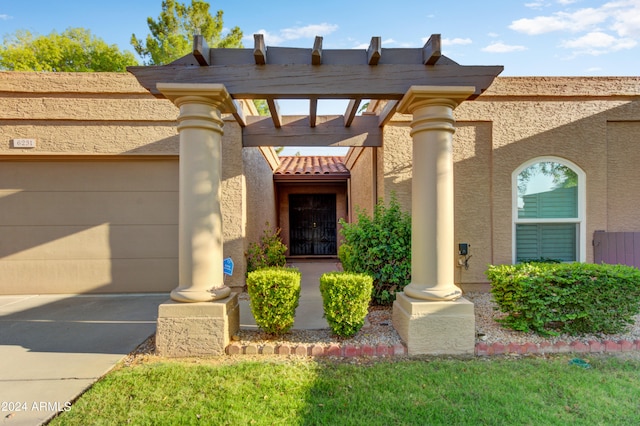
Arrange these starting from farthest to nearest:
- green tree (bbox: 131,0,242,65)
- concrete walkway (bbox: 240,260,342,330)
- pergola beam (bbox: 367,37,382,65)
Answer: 1. green tree (bbox: 131,0,242,65)
2. concrete walkway (bbox: 240,260,342,330)
3. pergola beam (bbox: 367,37,382,65)

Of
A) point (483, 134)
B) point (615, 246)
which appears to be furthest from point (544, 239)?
point (483, 134)

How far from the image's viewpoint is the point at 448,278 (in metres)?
3.92

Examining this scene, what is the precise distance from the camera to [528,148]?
6258mm

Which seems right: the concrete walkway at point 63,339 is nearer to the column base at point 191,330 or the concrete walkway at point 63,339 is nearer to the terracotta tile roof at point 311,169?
the column base at point 191,330

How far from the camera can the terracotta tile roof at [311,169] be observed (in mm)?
11149

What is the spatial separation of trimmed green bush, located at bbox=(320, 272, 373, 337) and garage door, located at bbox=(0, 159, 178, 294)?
4.03m

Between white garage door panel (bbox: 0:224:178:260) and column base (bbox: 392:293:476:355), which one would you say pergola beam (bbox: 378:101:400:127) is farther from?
white garage door panel (bbox: 0:224:178:260)

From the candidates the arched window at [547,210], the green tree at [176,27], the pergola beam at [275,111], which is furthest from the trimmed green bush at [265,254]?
the green tree at [176,27]

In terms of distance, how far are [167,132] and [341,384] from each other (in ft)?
18.4

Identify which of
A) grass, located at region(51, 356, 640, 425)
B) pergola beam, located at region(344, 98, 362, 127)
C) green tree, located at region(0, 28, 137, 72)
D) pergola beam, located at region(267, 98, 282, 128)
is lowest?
grass, located at region(51, 356, 640, 425)

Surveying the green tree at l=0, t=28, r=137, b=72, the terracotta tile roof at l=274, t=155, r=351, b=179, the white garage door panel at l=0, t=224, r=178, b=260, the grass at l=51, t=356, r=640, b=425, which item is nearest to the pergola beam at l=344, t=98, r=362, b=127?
the grass at l=51, t=356, r=640, b=425

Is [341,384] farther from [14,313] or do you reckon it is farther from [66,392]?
[14,313]

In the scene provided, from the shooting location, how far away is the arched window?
6262 millimetres

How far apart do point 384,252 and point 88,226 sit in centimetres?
580
